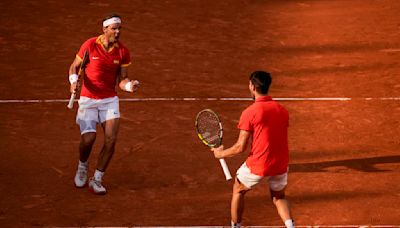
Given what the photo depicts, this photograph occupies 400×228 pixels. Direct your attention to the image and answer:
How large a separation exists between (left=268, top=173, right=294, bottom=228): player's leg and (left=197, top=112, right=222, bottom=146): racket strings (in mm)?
767

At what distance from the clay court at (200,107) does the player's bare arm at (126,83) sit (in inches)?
57.5

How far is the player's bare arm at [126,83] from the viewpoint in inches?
512

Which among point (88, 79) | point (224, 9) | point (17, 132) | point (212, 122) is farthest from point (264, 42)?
point (212, 122)

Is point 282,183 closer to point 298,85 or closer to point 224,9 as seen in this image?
point 298,85

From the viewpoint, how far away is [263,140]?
11.1 metres

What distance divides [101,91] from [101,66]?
334mm

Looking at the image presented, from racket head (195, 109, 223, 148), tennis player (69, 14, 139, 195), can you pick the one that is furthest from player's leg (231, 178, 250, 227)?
tennis player (69, 14, 139, 195)

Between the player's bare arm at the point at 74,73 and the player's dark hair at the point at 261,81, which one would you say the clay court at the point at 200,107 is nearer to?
the player's bare arm at the point at 74,73

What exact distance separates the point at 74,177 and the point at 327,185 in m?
3.47

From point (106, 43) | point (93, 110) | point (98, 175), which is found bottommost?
point (98, 175)

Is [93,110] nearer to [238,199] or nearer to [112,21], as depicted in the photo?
[112,21]

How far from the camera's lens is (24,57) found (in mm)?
20094

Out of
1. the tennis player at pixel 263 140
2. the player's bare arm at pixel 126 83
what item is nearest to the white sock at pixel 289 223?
the tennis player at pixel 263 140

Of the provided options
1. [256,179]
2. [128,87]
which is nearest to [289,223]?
[256,179]
